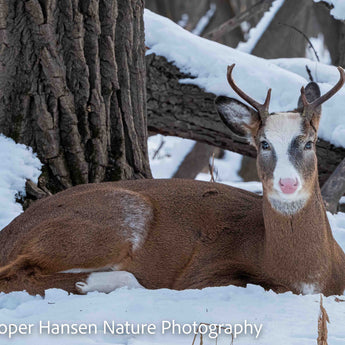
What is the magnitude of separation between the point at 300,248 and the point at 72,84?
7.43ft

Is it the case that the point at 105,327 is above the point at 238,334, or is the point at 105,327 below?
below

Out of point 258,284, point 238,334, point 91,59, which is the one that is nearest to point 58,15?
point 91,59

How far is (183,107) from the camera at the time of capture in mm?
7461

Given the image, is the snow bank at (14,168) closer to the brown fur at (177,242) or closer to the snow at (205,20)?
the brown fur at (177,242)

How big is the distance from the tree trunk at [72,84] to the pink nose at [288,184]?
1984mm

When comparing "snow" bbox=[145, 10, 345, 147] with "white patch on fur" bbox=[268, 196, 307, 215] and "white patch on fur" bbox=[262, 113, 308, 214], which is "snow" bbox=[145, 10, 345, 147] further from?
"white patch on fur" bbox=[268, 196, 307, 215]

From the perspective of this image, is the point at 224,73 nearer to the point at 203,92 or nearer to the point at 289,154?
the point at 203,92

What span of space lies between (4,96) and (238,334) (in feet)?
9.69

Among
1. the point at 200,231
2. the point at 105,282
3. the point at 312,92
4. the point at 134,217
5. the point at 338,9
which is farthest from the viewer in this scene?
the point at 338,9

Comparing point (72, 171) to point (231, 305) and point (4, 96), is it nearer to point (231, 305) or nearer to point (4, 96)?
point (4, 96)

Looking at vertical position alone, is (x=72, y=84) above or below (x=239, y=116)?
below

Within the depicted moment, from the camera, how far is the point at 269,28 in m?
16.0

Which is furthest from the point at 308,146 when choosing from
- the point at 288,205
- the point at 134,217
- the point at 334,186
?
the point at 334,186

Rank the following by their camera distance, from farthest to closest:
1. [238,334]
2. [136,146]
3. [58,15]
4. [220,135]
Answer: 1. [220,135]
2. [136,146]
3. [58,15]
4. [238,334]
